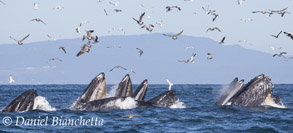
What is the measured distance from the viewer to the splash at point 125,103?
25938mm

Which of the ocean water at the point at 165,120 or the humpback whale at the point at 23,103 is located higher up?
the humpback whale at the point at 23,103

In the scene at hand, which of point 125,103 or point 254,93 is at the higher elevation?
point 254,93

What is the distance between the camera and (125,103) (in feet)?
85.3

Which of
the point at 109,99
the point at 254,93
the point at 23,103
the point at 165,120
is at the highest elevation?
the point at 254,93

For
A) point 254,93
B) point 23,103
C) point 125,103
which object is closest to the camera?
point 23,103

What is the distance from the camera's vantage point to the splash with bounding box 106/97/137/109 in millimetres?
25938

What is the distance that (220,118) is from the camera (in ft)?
81.0

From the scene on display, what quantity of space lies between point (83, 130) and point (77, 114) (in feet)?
11.3

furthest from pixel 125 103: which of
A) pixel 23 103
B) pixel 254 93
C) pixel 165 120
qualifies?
pixel 254 93

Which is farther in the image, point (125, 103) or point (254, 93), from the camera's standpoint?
point (254, 93)

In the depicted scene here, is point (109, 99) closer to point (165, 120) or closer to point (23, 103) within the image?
point (165, 120)

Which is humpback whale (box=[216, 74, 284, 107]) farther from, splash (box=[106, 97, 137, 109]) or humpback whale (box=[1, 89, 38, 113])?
humpback whale (box=[1, 89, 38, 113])

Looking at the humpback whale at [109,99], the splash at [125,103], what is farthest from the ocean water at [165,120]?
the humpback whale at [109,99]

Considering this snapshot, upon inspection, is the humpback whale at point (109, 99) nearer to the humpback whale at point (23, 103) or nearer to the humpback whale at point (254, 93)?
the humpback whale at point (23, 103)
